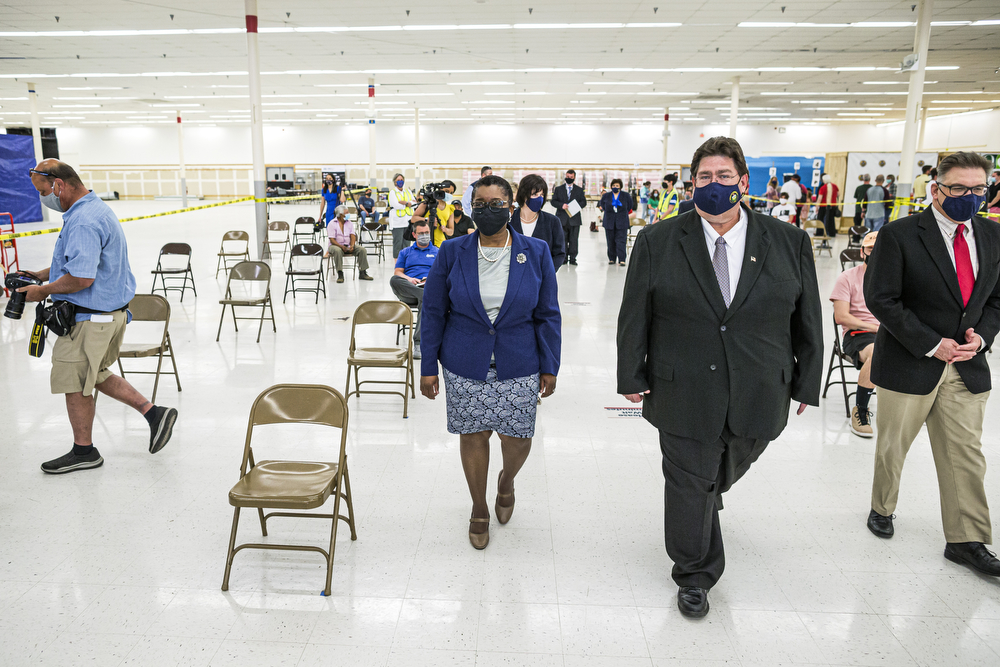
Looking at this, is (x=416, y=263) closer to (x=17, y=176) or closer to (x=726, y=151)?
(x=726, y=151)

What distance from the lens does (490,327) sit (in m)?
2.73

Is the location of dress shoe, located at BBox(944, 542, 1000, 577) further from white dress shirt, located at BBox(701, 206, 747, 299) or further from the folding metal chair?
the folding metal chair

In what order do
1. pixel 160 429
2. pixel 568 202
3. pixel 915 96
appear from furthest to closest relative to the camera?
pixel 568 202
pixel 915 96
pixel 160 429

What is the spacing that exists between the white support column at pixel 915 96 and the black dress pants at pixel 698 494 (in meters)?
10.9

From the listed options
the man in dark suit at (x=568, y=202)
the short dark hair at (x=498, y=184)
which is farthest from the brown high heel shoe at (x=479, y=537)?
the man in dark suit at (x=568, y=202)

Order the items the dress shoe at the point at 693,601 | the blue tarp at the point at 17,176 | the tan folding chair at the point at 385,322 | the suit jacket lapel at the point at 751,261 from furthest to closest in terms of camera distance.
→ the blue tarp at the point at 17,176 < the tan folding chair at the point at 385,322 < the dress shoe at the point at 693,601 < the suit jacket lapel at the point at 751,261

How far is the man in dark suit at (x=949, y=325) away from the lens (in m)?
2.64

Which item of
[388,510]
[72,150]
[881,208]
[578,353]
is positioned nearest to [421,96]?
[881,208]

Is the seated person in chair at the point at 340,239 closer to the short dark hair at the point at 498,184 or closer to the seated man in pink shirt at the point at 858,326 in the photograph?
the seated man in pink shirt at the point at 858,326

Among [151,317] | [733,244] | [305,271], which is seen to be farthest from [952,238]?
[305,271]

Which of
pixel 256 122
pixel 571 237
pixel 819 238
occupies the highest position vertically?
pixel 256 122

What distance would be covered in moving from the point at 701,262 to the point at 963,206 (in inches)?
49.4

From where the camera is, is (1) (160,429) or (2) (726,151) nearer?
(2) (726,151)

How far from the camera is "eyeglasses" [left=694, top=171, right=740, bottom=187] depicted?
87.6 inches
